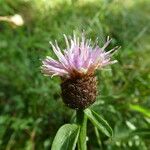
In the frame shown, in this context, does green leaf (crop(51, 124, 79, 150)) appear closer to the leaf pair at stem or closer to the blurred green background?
the leaf pair at stem

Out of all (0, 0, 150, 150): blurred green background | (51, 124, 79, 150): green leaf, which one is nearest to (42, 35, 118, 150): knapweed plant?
(51, 124, 79, 150): green leaf

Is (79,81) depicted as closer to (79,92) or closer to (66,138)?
(79,92)

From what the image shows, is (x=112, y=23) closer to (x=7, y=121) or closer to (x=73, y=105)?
(x=7, y=121)

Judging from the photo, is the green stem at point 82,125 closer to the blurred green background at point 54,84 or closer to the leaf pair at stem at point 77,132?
the leaf pair at stem at point 77,132

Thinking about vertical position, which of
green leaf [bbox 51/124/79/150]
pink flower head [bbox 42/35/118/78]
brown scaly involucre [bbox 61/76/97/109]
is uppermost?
pink flower head [bbox 42/35/118/78]

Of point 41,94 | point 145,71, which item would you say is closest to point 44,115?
point 41,94

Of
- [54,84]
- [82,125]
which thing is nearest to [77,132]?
[82,125]
